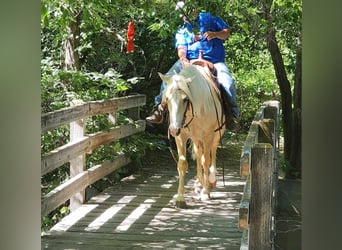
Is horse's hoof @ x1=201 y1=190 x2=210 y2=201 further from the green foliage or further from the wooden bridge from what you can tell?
the green foliage

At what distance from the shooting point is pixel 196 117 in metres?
4.53

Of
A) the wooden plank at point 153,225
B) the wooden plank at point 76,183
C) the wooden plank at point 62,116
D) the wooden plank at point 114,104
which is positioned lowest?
the wooden plank at point 153,225

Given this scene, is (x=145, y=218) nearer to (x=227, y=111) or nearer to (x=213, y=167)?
(x=213, y=167)

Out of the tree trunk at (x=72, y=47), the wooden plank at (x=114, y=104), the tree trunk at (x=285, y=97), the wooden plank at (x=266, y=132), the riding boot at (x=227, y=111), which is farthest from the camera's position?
the tree trunk at (x=285, y=97)

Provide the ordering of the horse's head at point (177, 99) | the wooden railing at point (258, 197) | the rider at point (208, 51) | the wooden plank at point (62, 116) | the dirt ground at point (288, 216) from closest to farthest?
the wooden railing at point (258, 197) < the wooden plank at point (62, 116) < the dirt ground at point (288, 216) < the horse's head at point (177, 99) < the rider at point (208, 51)

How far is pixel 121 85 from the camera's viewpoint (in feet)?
17.1

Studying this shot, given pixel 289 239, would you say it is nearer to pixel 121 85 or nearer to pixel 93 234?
pixel 93 234

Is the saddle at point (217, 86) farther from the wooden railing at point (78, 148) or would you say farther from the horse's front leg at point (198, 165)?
the wooden railing at point (78, 148)

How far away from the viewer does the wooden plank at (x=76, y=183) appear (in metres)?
3.61

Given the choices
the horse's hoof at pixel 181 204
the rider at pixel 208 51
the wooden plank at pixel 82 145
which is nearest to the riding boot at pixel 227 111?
the rider at pixel 208 51

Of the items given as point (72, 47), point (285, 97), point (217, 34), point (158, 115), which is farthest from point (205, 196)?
point (72, 47)

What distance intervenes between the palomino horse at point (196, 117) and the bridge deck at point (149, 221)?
219mm

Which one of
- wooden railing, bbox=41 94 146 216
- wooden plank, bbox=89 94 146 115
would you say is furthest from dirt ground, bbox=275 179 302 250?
wooden plank, bbox=89 94 146 115
